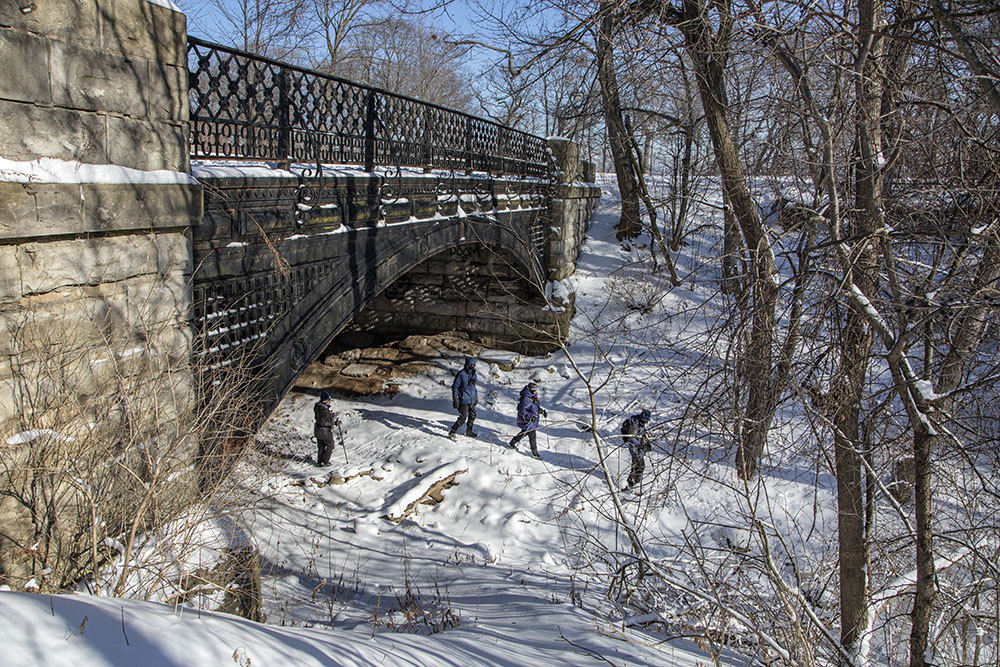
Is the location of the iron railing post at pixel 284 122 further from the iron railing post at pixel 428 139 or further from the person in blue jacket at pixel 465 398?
the person in blue jacket at pixel 465 398

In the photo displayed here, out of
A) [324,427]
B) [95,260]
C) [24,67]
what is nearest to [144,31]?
[24,67]

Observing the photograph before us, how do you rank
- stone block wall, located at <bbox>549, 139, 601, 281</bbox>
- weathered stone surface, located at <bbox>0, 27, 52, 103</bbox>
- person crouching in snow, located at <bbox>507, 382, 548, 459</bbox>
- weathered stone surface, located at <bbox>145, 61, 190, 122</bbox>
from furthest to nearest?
stone block wall, located at <bbox>549, 139, 601, 281</bbox> → person crouching in snow, located at <bbox>507, 382, 548, 459</bbox> → weathered stone surface, located at <bbox>145, 61, 190, 122</bbox> → weathered stone surface, located at <bbox>0, 27, 52, 103</bbox>

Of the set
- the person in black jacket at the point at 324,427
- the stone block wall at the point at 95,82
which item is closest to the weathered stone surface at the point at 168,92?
the stone block wall at the point at 95,82

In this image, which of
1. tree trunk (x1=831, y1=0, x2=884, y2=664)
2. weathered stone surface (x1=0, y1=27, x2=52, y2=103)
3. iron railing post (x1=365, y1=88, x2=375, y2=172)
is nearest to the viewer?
weathered stone surface (x1=0, y1=27, x2=52, y2=103)

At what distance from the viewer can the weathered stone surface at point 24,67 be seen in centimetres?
306

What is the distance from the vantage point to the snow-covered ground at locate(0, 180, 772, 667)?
309 centimetres

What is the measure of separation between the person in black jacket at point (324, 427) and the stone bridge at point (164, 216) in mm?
3203

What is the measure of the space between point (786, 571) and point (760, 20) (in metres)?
6.03

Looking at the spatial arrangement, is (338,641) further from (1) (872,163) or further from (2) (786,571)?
(2) (786,571)

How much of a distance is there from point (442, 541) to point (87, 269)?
19.0 feet

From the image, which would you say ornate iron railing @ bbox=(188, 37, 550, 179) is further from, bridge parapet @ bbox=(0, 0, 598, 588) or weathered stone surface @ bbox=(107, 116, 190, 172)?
weathered stone surface @ bbox=(107, 116, 190, 172)

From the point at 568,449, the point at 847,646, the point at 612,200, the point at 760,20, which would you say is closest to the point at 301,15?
the point at 612,200

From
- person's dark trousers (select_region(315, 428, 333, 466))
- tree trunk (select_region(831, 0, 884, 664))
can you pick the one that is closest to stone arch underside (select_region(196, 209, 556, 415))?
tree trunk (select_region(831, 0, 884, 664))

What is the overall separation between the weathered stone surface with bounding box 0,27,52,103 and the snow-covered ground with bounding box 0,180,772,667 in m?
2.24
